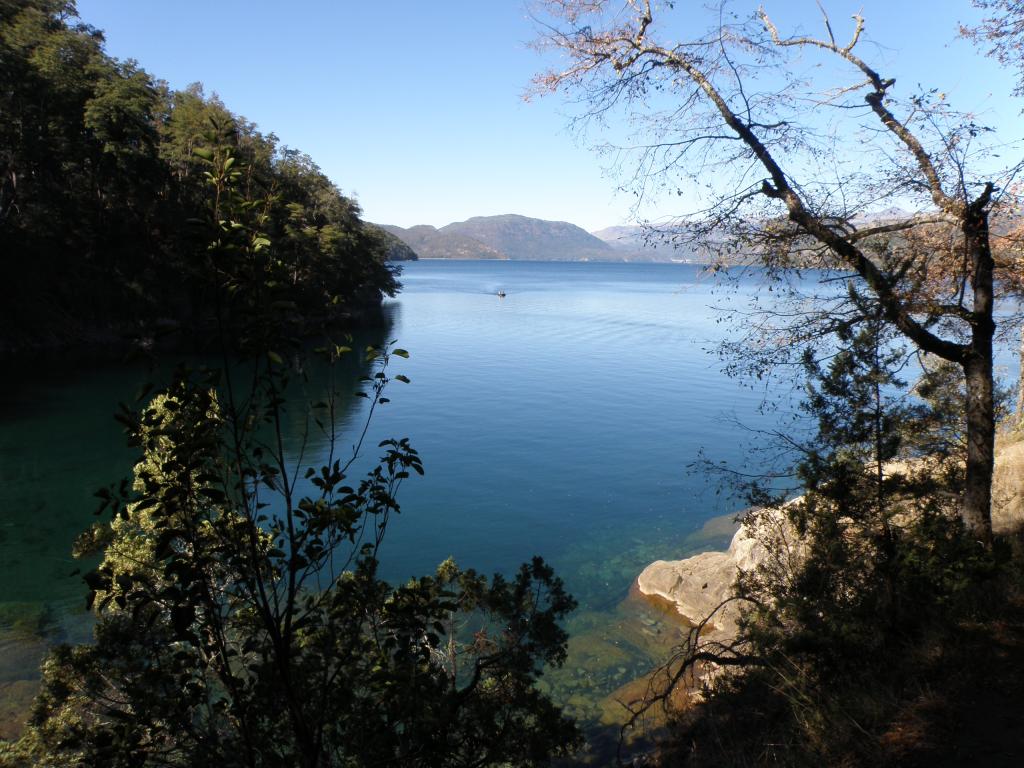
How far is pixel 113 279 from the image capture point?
144ft

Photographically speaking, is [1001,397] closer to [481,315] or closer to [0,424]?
[0,424]

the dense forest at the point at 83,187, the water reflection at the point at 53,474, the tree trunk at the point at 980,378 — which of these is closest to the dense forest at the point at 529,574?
the tree trunk at the point at 980,378

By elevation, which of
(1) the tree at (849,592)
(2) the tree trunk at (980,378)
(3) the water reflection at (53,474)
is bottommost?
(3) the water reflection at (53,474)

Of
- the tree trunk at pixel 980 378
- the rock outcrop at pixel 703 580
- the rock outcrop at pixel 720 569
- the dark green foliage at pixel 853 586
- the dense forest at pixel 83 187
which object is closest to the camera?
the dark green foliage at pixel 853 586

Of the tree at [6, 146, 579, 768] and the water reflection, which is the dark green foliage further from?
the water reflection

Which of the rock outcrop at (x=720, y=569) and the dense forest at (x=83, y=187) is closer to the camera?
the rock outcrop at (x=720, y=569)

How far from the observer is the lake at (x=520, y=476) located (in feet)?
46.3

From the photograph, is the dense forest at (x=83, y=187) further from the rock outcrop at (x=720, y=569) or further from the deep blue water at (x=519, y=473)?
the rock outcrop at (x=720, y=569)

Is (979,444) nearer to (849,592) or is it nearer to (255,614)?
(849,592)

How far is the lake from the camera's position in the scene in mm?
14102

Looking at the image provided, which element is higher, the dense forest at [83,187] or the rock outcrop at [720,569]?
the dense forest at [83,187]

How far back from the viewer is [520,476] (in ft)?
77.5

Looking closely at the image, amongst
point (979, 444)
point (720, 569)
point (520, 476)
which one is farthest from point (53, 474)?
point (979, 444)

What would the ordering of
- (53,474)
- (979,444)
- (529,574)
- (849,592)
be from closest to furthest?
(529,574), (979,444), (849,592), (53,474)
